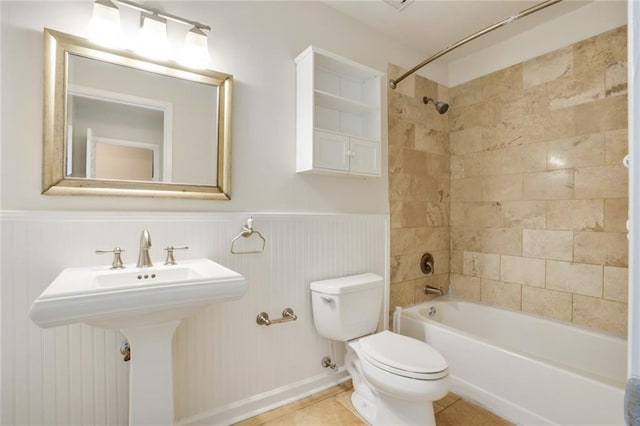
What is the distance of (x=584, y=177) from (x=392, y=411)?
6.29 ft

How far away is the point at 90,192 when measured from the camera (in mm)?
1319

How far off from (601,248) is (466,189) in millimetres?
988

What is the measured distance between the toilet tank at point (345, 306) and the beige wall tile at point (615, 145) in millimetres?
1634

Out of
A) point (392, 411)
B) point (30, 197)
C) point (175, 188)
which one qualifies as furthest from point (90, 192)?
point (392, 411)

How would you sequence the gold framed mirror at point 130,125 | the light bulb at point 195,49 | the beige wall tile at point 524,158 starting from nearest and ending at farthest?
the gold framed mirror at point 130,125 < the light bulb at point 195,49 < the beige wall tile at point 524,158

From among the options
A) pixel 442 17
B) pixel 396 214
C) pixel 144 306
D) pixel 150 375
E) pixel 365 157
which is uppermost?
pixel 442 17

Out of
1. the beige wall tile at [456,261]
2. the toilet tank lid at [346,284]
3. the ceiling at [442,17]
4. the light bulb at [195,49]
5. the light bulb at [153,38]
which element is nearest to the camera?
the light bulb at [153,38]

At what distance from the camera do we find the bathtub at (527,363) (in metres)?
1.45

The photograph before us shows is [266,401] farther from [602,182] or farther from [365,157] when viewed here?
[602,182]

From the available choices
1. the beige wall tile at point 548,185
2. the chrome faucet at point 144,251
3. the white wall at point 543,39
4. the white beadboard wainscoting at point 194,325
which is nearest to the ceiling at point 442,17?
the white wall at point 543,39

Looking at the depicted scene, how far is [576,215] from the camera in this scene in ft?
6.69

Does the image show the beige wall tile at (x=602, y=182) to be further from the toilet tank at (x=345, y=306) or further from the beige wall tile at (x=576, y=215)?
the toilet tank at (x=345, y=306)

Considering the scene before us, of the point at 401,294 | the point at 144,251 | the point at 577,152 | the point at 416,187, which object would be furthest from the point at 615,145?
the point at 144,251

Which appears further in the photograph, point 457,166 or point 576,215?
point 457,166
